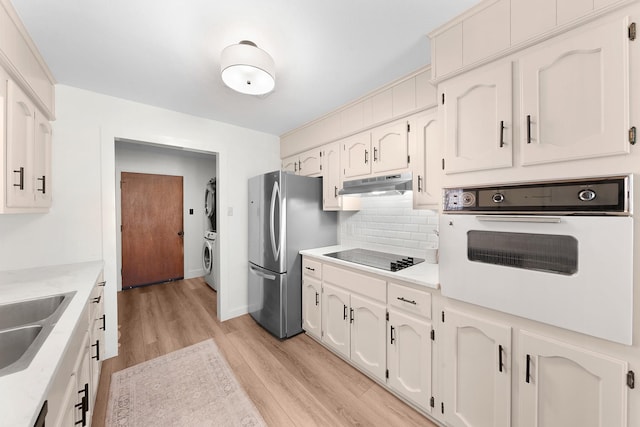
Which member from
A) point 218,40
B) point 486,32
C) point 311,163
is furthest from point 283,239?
point 486,32

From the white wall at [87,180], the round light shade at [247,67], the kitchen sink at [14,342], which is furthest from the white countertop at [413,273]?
the white wall at [87,180]

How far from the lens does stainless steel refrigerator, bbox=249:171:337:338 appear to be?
2561 millimetres

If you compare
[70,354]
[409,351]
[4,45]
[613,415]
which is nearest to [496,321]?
[613,415]

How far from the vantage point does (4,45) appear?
1.23 metres

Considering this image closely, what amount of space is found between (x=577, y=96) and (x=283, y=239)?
2249 millimetres

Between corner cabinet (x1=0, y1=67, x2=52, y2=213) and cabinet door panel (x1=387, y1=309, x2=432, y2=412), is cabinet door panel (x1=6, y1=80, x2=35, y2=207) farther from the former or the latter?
cabinet door panel (x1=387, y1=309, x2=432, y2=412)

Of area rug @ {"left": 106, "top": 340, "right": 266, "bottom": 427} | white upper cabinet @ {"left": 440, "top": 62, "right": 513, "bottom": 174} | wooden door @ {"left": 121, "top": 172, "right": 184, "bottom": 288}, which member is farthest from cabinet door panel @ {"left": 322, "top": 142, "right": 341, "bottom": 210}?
wooden door @ {"left": 121, "top": 172, "right": 184, "bottom": 288}

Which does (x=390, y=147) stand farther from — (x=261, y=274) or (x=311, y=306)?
(x=261, y=274)

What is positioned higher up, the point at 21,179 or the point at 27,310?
the point at 21,179

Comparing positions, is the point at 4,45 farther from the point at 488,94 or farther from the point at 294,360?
the point at 294,360

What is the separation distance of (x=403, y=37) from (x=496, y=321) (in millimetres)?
1714

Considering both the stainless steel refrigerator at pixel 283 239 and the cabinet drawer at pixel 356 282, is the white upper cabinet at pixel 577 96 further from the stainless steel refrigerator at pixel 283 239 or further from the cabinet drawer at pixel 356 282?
the stainless steel refrigerator at pixel 283 239

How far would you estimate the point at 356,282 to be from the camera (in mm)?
2033

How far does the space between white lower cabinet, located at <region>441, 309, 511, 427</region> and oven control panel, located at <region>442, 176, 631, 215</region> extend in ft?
1.97
